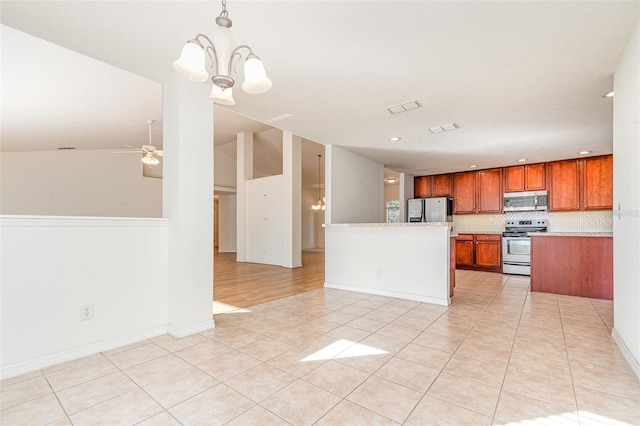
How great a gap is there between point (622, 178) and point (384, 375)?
2391 millimetres

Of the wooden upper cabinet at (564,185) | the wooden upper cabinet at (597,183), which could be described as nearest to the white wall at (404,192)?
the wooden upper cabinet at (564,185)

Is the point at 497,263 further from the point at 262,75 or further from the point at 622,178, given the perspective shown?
the point at 262,75

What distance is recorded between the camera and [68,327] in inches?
83.6

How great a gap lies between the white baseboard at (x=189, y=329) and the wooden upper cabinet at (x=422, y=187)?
20.5ft

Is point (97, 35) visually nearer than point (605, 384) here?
No

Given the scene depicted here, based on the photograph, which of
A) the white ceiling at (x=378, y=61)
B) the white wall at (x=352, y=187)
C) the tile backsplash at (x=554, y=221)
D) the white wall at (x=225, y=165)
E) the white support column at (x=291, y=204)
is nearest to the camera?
the white ceiling at (x=378, y=61)

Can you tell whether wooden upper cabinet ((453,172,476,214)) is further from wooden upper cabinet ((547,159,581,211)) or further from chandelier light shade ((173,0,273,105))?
chandelier light shade ((173,0,273,105))

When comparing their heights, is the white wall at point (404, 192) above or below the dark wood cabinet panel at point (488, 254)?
above

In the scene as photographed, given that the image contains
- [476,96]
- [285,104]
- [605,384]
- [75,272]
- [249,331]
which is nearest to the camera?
[605,384]

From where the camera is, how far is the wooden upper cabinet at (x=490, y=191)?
6.38 meters

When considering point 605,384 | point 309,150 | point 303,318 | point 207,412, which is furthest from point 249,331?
point 309,150

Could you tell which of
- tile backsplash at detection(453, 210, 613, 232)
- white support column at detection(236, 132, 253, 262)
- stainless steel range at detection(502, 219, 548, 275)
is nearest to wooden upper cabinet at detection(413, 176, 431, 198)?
tile backsplash at detection(453, 210, 613, 232)

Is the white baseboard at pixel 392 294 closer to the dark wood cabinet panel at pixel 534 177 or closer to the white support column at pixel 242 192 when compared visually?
the white support column at pixel 242 192

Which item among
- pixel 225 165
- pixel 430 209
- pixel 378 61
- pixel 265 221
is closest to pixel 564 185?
pixel 430 209
